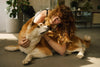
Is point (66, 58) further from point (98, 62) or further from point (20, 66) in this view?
point (20, 66)

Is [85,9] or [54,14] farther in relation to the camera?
[85,9]

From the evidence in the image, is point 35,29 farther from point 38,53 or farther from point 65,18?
point 65,18

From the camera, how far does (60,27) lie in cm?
173

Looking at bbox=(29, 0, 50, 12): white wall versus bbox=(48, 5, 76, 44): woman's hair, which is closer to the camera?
bbox=(48, 5, 76, 44): woman's hair

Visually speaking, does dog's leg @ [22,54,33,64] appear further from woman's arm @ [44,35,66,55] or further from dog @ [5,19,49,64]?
woman's arm @ [44,35,66,55]

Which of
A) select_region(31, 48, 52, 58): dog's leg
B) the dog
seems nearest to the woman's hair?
the dog

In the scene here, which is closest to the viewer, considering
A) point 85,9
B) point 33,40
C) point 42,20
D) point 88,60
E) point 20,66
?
point 20,66

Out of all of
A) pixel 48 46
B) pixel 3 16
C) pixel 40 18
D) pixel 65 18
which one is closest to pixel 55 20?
pixel 65 18

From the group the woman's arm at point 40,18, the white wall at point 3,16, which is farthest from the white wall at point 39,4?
the woman's arm at point 40,18

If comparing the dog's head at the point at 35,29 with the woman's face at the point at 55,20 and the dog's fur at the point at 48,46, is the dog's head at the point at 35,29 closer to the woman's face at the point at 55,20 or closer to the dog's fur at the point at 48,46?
the dog's fur at the point at 48,46

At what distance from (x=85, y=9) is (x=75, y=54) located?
3.61 meters

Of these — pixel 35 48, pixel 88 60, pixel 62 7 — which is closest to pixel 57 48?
pixel 35 48

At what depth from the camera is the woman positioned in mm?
1591

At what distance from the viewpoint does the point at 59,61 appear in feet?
5.10
